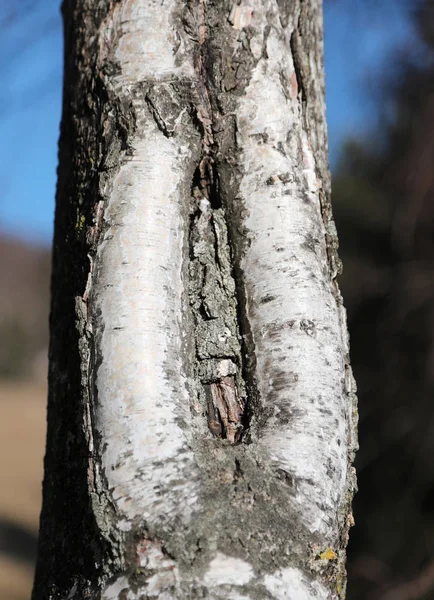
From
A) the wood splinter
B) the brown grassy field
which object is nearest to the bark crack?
the wood splinter

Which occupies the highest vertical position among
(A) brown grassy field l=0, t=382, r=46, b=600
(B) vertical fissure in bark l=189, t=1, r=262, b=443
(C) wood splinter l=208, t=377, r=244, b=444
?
(B) vertical fissure in bark l=189, t=1, r=262, b=443

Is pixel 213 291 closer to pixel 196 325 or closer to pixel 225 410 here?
pixel 196 325

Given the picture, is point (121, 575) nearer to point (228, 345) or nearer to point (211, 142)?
point (228, 345)

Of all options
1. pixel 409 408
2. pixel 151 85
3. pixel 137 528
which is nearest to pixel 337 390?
pixel 137 528

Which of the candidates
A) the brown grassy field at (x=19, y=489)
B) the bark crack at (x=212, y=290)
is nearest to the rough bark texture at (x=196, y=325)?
the bark crack at (x=212, y=290)

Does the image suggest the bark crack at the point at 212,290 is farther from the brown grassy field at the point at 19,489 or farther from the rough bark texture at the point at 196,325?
the brown grassy field at the point at 19,489

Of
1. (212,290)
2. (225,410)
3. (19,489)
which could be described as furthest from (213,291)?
(19,489)

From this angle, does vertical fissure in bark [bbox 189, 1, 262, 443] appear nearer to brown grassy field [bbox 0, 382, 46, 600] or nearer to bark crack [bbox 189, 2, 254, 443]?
bark crack [bbox 189, 2, 254, 443]
